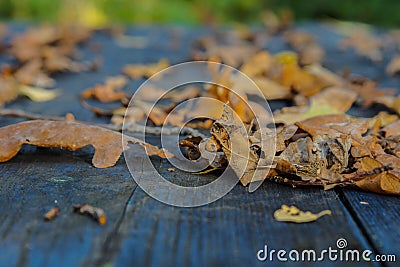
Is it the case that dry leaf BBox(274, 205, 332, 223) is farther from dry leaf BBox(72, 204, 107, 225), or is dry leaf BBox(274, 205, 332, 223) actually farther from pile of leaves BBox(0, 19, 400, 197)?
dry leaf BBox(72, 204, 107, 225)

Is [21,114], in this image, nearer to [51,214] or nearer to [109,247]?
[51,214]

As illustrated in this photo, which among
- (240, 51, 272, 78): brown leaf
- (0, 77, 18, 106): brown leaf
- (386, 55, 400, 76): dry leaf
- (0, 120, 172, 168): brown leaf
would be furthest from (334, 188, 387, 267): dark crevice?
(386, 55, 400, 76): dry leaf

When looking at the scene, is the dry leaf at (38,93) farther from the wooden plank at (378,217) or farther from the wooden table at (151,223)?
the wooden plank at (378,217)

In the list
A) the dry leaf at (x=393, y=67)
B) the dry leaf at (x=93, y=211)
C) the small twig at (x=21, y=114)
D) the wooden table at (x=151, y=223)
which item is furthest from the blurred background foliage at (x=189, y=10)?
the dry leaf at (x=93, y=211)

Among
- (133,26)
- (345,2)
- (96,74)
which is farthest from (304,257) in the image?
(345,2)

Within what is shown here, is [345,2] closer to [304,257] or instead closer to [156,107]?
[156,107]

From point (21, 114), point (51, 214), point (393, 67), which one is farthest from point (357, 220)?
point (393, 67)
